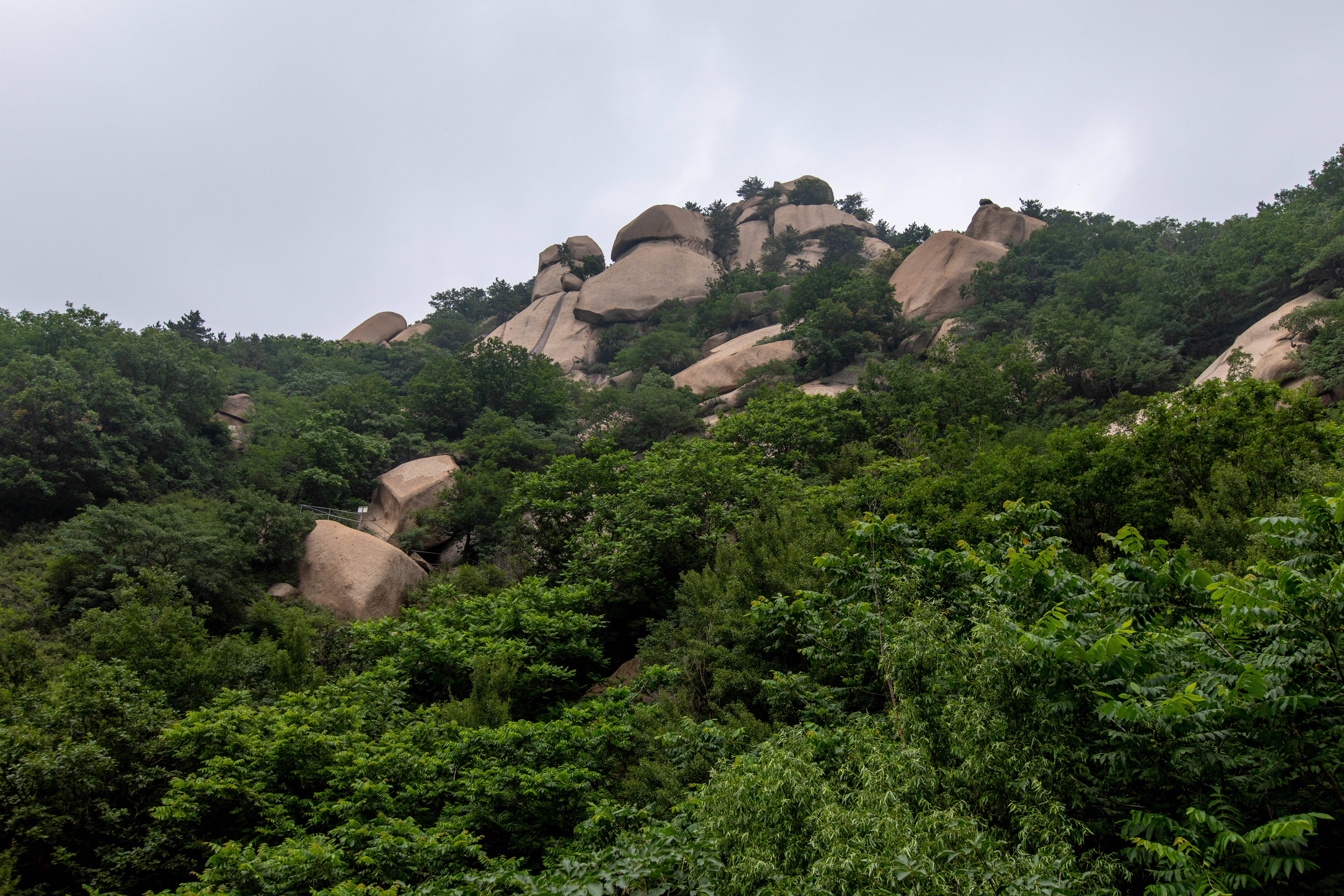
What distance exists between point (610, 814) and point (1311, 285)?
28.8m

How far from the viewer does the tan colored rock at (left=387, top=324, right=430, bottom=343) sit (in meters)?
55.4

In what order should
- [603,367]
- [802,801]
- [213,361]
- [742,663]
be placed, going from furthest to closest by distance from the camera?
[603,367]
[213,361]
[742,663]
[802,801]

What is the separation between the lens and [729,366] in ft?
114

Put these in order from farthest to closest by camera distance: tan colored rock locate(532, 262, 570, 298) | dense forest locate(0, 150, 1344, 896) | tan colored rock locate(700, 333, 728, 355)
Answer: tan colored rock locate(532, 262, 570, 298) < tan colored rock locate(700, 333, 728, 355) < dense forest locate(0, 150, 1344, 896)

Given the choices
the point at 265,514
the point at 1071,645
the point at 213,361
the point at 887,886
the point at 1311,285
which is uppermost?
the point at 213,361

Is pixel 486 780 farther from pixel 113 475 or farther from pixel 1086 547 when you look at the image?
pixel 113 475

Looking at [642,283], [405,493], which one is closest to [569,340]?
[642,283]

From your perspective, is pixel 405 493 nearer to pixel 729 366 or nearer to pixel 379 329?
pixel 729 366

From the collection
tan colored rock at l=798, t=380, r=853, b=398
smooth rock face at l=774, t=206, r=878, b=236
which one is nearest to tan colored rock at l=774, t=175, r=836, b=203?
smooth rock face at l=774, t=206, r=878, b=236

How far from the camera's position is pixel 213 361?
28.3 metres

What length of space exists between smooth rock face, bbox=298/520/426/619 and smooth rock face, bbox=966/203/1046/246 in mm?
39764

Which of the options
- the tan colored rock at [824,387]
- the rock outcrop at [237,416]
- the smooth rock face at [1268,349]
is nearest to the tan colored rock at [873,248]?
the tan colored rock at [824,387]

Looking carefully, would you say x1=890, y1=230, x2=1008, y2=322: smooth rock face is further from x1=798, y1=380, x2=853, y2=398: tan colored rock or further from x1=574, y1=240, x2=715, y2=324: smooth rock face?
x1=574, y1=240, x2=715, y2=324: smooth rock face

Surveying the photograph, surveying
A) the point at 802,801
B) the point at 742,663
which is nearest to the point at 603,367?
the point at 742,663
